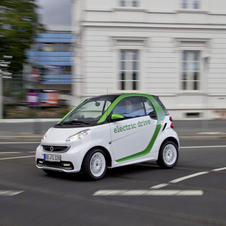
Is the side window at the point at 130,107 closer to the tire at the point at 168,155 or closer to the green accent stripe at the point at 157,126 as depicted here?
the green accent stripe at the point at 157,126

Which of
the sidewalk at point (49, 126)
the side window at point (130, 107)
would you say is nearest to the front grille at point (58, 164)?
the side window at point (130, 107)

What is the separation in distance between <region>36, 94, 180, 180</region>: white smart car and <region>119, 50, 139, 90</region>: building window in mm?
12968

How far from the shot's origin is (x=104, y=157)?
618 cm

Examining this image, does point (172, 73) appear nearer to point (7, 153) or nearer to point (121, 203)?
point (7, 153)

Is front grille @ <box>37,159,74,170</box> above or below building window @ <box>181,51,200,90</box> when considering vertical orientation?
below

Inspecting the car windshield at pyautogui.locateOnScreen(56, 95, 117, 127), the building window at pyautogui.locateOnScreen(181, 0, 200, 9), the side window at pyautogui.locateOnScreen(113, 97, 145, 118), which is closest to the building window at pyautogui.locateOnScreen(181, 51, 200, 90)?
the building window at pyautogui.locateOnScreen(181, 0, 200, 9)

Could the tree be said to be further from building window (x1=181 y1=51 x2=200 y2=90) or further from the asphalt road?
the asphalt road

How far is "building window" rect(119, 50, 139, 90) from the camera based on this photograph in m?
20.2

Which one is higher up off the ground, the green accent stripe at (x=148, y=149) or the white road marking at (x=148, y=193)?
the green accent stripe at (x=148, y=149)

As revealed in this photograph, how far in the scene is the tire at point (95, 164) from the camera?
5863 millimetres

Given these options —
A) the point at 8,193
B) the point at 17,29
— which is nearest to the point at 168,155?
the point at 8,193

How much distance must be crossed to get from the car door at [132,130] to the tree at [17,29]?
1106 centimetres

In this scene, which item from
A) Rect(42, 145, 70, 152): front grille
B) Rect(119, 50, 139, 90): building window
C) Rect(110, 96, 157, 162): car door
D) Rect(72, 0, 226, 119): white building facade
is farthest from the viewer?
Rect(119, 50, 139, 90): building window

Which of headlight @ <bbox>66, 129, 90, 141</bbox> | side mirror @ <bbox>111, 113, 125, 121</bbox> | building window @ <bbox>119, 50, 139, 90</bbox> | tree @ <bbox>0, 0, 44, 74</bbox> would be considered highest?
tree @ <bbox>0, 0, 44, 74</bbox>
